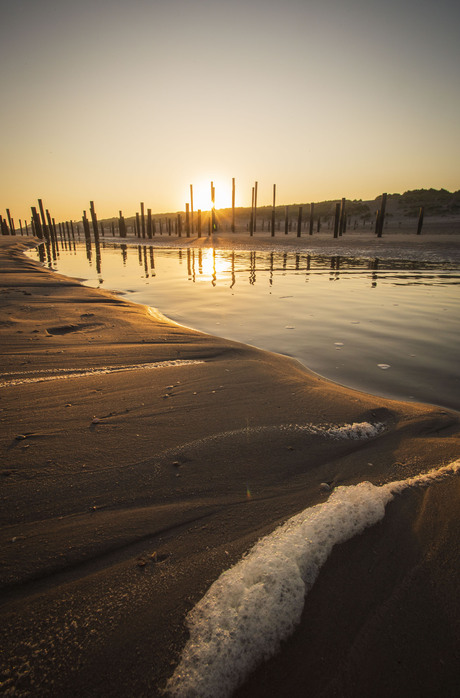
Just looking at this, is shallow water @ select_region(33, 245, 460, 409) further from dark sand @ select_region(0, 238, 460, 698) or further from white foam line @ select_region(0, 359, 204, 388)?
white foam line @ select_region(0, 359, 204, 388)

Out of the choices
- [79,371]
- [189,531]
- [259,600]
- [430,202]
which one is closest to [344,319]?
[79,371]

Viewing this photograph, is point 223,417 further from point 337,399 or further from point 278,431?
point 337,399

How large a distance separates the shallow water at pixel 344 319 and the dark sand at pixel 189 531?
727mm

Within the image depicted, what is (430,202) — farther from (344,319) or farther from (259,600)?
(259,600)

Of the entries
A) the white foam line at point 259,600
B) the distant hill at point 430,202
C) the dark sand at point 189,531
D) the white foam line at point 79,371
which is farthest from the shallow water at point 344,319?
the distant hill at point 430,202

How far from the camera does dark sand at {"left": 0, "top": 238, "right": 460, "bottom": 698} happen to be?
0.81m

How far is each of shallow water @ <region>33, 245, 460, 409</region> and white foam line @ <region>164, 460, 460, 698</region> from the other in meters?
1.58

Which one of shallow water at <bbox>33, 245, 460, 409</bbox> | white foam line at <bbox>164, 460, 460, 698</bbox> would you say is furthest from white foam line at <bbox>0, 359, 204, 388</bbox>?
white foam line at <bbox>164, 460, 460, 698</bbox>

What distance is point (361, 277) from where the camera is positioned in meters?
8.97

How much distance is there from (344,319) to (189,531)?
413 cm

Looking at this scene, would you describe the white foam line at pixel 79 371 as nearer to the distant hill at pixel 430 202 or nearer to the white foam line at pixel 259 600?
the white foam line at pixel 259 600

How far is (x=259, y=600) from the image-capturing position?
0.94 meters

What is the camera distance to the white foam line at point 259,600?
2.58ft

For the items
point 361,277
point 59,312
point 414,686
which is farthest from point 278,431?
point 361,277
